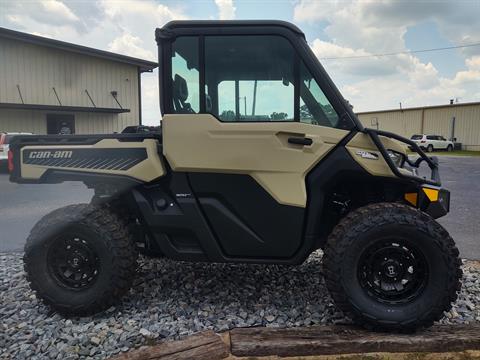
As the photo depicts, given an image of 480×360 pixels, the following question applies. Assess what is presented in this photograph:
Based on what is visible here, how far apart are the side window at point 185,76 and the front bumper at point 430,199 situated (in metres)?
1.96

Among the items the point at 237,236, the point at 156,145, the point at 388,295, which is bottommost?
the point at 388,295

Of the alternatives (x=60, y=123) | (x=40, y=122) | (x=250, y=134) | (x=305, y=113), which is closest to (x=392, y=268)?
(x=305, y=113)

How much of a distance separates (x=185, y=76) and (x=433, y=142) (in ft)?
114

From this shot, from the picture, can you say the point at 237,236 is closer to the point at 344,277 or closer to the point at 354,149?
the point at 344,277

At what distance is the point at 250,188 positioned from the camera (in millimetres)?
3248

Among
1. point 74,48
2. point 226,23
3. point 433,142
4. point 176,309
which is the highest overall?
point 74,48

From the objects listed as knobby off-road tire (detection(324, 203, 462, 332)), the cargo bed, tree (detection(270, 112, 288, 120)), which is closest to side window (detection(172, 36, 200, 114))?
the cargo bed

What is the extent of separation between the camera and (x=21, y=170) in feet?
11.5

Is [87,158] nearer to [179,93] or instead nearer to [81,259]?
[81,259]

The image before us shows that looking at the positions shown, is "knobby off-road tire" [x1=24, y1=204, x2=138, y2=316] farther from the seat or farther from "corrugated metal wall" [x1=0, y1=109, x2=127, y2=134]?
"corrugated metal wall" [x1=0, y1=109, x2=127, y2=134]

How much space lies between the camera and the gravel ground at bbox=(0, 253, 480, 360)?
303 cm

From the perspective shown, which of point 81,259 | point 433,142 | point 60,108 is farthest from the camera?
point 433,142

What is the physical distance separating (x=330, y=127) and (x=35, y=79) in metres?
18.7

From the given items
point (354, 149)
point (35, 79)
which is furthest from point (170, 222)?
point (35, 79)
